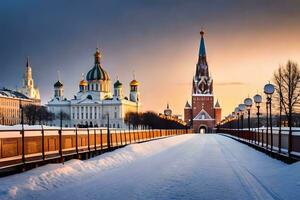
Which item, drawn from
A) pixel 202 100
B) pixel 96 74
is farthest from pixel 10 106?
pixel 202 100

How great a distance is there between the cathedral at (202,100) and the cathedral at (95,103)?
24623 mm

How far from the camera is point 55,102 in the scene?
588 feet

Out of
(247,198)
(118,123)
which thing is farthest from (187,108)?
(247,198)

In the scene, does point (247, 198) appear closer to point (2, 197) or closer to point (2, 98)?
point (2, 197)

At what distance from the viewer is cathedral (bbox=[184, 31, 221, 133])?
178m

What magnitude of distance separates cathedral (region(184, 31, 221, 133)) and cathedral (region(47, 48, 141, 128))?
969 inches

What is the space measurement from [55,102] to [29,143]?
6453 inches

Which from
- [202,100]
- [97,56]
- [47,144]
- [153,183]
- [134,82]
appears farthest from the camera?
[134,82]

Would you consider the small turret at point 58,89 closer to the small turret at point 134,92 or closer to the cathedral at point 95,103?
the cathedral at point 95,103

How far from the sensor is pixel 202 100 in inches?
7234

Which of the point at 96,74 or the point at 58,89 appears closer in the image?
the point at 96,74

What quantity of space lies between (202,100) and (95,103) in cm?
4100

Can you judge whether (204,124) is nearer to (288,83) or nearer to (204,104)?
(204,104)

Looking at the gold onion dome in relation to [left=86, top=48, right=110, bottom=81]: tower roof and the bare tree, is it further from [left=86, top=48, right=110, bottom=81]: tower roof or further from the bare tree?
the bare tree
